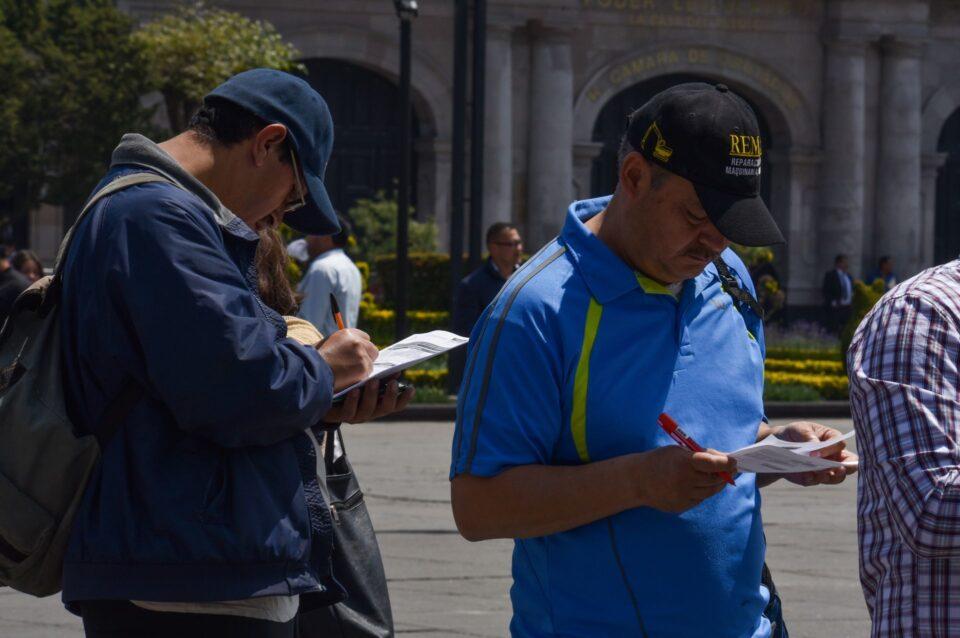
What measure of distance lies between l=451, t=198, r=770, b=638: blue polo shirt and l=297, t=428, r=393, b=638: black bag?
3.44ft

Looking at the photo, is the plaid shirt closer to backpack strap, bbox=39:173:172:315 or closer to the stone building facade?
backpack strap, bbox=39:173:172:315

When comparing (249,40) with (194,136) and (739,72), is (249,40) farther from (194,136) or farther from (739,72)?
(194,136)

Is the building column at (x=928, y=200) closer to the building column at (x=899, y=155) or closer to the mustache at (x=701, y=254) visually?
the building column at (x=899, y=155)

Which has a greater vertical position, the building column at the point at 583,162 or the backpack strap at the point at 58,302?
the building column at the point at 583,162

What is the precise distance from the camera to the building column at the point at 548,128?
29.8m

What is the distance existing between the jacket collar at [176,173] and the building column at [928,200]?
3070 centimetres

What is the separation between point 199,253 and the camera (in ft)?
9.59

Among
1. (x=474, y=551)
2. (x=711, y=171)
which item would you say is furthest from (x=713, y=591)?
(x=474, y=551)

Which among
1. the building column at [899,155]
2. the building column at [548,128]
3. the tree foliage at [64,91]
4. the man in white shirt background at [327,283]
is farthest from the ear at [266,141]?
the building column at [899,155]

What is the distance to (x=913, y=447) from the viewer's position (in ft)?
8.62

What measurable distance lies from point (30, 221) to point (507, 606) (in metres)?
22.8


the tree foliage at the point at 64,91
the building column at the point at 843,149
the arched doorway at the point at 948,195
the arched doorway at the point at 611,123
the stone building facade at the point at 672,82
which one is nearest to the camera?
the tree foliage at the point at 64,91

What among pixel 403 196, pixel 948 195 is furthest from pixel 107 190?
pixel 948 195

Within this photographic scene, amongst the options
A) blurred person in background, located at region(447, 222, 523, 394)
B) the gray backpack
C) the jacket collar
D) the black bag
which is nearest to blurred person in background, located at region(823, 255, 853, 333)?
blurred person in background, located at region(447, 222, 523, 394)
